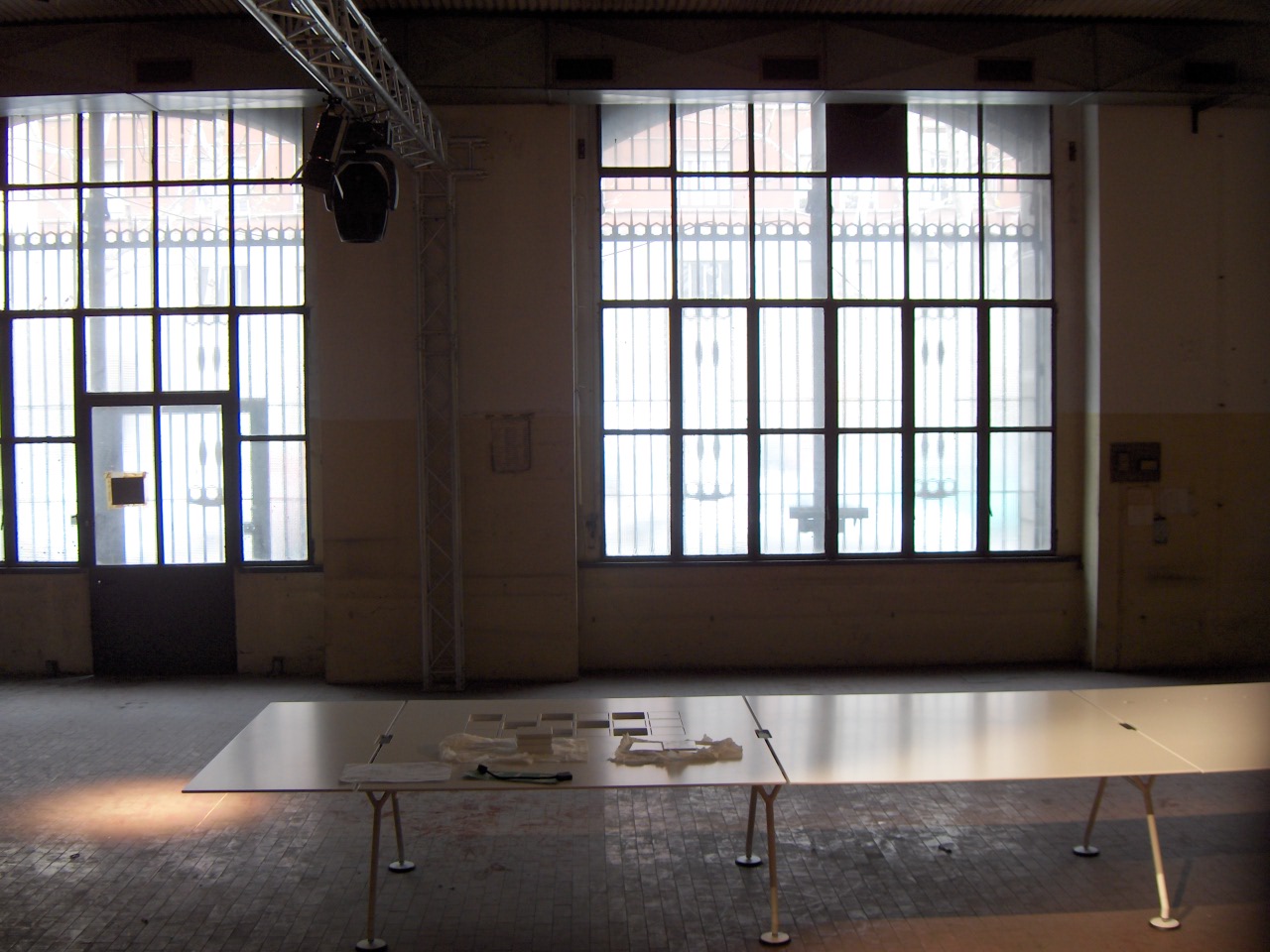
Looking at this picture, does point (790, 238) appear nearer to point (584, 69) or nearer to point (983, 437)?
point (584, 69)

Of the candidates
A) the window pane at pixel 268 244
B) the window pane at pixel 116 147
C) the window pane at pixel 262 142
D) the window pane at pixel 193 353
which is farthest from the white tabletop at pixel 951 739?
the window pane at pixel 116 147

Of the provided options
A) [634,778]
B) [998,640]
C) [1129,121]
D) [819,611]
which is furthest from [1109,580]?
[634,778]

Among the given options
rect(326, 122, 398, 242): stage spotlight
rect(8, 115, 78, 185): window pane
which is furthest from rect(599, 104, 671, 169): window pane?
rect(8, 115, 78, 185): window pane

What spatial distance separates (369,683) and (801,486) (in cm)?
357

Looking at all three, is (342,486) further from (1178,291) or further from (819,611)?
(1178,291)

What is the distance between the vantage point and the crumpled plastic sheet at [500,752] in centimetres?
379

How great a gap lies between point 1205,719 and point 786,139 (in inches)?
207

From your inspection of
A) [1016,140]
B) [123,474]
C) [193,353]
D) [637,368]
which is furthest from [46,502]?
[1016,140]

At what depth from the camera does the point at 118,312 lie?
7812 mm

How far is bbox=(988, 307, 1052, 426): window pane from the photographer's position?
8055 mm

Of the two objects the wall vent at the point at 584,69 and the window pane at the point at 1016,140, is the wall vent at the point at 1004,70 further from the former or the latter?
the wall vent at the point at 584,69

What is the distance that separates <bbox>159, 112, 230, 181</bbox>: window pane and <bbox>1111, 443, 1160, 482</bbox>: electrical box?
7.07 meters

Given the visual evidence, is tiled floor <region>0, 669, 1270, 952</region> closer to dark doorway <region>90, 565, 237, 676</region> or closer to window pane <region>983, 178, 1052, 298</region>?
dark doorway <region>90, 565, 237, 676</region>

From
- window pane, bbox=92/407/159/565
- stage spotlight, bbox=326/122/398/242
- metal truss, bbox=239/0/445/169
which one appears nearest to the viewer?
metal truss, bbox=239/0/445/169
